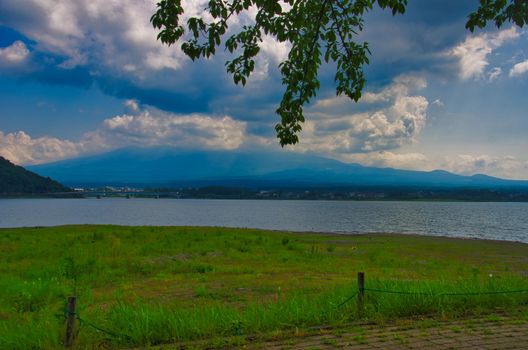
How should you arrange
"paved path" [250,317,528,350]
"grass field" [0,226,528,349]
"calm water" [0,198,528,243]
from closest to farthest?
"paved path" [250,317,528,350] → "grass field" [0,226,528,349] → "calm water" [0,198,528,243]

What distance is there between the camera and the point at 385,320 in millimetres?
8336

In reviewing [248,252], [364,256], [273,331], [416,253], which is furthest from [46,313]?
[416,253]

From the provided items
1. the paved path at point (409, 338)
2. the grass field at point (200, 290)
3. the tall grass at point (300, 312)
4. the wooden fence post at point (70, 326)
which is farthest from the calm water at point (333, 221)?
the wooden fence post at point (70, 326)

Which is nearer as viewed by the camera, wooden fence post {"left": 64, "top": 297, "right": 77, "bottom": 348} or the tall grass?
wooden fence post {"left": 64, "top": 297, "right": 77, "bottom": 348}

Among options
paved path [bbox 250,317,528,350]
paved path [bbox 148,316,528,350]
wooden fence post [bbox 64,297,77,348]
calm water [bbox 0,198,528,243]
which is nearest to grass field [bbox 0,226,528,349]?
wooden fence post [bbox 64,297,77,348]

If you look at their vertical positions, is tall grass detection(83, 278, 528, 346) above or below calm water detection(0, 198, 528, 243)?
above

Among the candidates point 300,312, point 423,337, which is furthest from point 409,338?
point 300,312

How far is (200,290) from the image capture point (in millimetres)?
13633

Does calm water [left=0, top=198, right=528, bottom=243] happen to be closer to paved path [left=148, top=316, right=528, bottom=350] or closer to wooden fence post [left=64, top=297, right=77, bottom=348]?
paved path [left=148, top=316, right=528, bottom=350]

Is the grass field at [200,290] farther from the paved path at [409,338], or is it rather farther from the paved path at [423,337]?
the paved path at [423,337]

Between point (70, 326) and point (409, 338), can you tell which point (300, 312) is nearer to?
point (409, 338)

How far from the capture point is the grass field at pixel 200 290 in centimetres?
760

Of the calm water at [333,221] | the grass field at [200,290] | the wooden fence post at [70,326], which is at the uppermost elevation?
the wooden fence post at [70,326]

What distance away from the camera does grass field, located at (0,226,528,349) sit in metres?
7.60
